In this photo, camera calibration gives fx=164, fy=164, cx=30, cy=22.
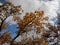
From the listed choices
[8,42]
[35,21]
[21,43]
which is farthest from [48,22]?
[8,42]

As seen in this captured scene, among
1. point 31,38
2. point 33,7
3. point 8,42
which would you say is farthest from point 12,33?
point 33,7

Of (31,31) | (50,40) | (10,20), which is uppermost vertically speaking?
(10,20)

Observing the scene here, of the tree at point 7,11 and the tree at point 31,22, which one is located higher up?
the tree at point 7,11

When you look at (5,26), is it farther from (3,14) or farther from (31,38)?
(31,38)

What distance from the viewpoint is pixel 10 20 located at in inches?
122

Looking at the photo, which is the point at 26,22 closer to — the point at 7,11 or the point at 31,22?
the point at 31,22

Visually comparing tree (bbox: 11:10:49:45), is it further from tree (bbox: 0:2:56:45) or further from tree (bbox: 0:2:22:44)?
tree (bbox: 0:2:22:44)

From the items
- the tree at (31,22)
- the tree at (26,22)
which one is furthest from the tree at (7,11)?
the tree at (31,22)

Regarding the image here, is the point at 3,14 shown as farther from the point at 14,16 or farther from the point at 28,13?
Answer: the point at 28,13

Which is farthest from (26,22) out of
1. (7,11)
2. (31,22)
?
(7,11)

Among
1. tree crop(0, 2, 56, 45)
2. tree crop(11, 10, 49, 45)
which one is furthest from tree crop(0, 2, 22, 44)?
tree crop(11, 10, 49, 45)

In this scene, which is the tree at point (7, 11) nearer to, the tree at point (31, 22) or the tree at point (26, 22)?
the tree at point (26, 22)

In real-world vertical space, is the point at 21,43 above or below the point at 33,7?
below

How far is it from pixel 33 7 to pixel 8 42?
820 millimetres
